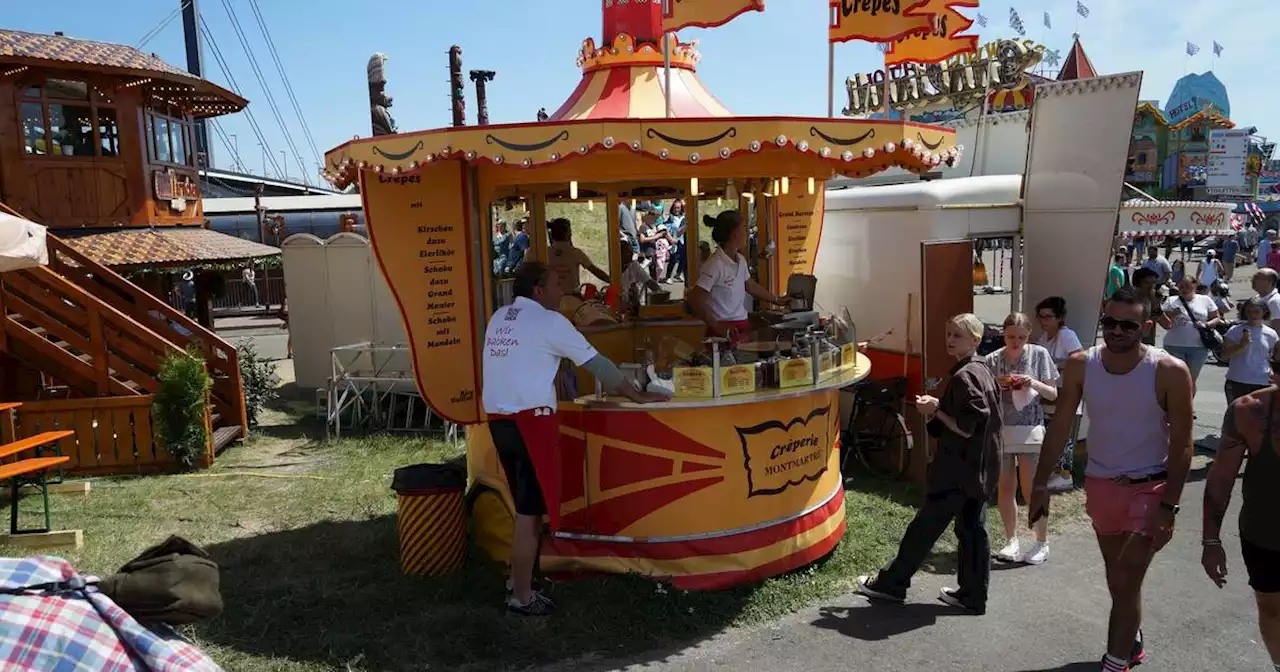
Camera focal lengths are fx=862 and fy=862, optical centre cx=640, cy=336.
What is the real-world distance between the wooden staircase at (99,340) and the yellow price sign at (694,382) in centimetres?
594

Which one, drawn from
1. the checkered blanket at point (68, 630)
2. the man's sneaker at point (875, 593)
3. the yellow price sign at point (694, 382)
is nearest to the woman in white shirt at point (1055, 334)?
the man's sneaker at point (875, 593)

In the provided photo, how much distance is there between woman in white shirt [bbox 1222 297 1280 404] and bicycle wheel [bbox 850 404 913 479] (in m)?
2.69

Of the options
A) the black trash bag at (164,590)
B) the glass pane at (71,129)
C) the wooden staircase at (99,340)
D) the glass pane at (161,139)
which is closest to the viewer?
the black trash bag at (164,590)

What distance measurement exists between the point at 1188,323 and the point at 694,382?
5601mm

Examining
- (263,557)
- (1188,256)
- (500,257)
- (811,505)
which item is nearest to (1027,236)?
(811,505)

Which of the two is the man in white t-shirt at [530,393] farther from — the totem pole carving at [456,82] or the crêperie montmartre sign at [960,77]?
the crêperie montmartre sign at [960,77]

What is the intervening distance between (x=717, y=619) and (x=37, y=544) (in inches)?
195

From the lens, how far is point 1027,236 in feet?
26.0

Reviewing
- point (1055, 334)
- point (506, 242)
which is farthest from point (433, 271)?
point (1055, 334)

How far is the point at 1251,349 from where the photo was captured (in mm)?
6992

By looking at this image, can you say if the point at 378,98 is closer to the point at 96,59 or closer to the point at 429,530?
the point at 96,59

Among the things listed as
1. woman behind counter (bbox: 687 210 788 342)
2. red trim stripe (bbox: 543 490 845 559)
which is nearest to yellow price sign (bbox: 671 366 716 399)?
red trim stripe (bbox: 543 490 845 559)

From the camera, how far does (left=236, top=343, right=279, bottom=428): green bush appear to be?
33.7ft

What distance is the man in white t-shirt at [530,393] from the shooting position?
15.1ft
